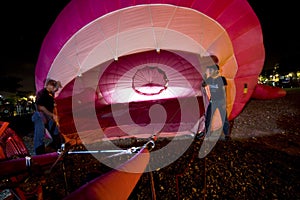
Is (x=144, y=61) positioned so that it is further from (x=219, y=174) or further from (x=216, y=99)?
(x=219, y=174)

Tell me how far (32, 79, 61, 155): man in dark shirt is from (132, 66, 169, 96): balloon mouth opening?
87.3 inches

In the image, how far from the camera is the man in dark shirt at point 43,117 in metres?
3.03

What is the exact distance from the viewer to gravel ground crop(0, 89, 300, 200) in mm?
1829

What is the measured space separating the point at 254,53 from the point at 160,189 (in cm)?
333

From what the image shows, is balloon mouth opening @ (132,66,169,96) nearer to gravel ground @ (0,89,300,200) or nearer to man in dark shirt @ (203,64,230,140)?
man in dark shirt @ (203,64,230,140)

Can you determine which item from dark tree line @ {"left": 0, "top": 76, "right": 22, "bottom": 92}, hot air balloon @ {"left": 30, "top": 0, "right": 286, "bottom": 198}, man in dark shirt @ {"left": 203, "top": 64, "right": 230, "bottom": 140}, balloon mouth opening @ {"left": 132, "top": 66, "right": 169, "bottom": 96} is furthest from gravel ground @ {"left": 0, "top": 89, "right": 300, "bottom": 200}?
dark tree line @ {"left": 0, "top": 76, "right": 22, "bottom": 92}

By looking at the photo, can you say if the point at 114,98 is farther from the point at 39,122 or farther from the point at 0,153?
the point at 0,153

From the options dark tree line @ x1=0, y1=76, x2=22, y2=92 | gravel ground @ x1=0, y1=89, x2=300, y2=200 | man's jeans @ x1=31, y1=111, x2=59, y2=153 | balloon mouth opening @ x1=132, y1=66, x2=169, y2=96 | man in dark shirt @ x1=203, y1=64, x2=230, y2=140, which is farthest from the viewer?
dark tree line @ x1=0, y1=76, x2=22, y2=92

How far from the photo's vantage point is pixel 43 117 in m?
3.12

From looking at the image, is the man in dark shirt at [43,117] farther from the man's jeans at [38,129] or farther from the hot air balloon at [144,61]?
the hot air balloon at [144,61]

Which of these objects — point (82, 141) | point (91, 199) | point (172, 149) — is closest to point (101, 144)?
point (82, 141)

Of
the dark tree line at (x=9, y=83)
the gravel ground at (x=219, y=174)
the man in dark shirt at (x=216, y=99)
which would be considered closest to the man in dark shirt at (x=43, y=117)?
the gravel ground at (x=219, y=174)

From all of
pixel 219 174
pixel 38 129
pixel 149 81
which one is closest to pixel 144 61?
pixel 149 81

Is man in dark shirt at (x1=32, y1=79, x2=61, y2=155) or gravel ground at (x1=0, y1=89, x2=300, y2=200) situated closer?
gravel ground at (x1=0, y1=89, x2=300, y2=200)
